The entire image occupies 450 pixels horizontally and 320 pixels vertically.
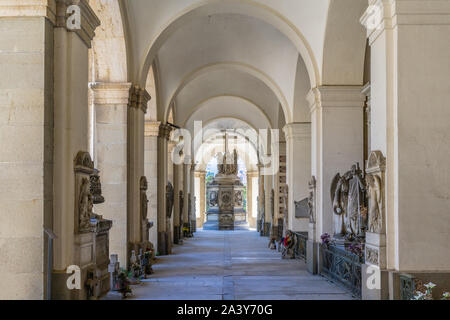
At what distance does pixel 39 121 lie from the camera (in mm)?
6586

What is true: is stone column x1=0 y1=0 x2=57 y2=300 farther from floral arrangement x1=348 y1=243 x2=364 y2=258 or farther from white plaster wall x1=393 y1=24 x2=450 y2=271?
floral arrangement x1=348 y1=243 x2=364 y2=258

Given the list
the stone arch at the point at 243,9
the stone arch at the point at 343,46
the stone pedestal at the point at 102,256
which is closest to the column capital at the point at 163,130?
the stone arch at the point at 243,9

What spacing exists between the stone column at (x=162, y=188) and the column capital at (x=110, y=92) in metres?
5.70

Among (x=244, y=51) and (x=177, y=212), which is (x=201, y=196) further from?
(x=244, y=51)

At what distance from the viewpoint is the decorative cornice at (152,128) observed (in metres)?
17.7

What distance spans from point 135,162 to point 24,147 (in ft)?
21.5

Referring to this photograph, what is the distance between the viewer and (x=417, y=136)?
715 cm

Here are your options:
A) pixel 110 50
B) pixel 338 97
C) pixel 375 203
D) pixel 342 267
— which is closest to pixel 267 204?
pixel 338 97

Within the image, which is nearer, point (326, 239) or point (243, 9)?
point (326, 239)

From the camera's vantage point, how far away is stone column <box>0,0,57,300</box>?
6453mm

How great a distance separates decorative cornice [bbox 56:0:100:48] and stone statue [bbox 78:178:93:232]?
206cm

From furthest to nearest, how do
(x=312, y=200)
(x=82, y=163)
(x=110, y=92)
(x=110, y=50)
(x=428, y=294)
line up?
(x=312, y=200)
(x=110, y=92)
(x=110, y=50)
(x=82, y=163)
(x=428, y=294)

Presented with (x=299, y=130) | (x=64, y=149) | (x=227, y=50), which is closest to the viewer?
(x=64, y=149)

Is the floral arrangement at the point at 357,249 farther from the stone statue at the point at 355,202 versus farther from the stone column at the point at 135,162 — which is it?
the stone column at the point at 135,162
